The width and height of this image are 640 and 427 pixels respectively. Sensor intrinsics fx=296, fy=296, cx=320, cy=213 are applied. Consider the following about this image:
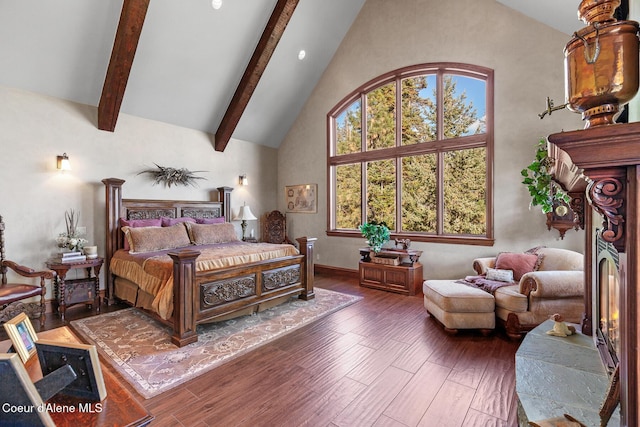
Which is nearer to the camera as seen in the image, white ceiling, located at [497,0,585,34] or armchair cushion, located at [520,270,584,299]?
armchair cushion, located at [520,270,584,299]

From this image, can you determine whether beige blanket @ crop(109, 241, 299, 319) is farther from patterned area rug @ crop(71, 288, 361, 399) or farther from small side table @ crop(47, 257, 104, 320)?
patterned area rug @ crop(71, 288, 361, 399)

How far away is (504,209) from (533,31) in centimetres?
246

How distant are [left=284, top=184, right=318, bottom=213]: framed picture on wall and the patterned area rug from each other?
276 cm

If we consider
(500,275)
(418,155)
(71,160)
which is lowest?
(500,275)

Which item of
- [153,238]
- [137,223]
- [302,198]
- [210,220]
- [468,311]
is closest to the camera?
[468,311]

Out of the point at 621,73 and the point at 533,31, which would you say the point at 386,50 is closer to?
the point at 533,31

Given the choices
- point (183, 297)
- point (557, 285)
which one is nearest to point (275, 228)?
point (183, 297)

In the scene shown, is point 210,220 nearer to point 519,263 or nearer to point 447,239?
point 447,239

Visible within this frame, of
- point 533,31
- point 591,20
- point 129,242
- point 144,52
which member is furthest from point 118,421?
point 533,31

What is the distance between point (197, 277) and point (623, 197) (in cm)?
320

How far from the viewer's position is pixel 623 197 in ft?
3.10

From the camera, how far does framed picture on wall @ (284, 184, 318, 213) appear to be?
21.4 feet

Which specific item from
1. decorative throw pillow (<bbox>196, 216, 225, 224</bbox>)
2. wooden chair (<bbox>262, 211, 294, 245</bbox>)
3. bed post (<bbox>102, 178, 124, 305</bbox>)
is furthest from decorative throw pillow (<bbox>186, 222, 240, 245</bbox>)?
wooden chair (<bbox>262, 211, 294, 245</bbox>)

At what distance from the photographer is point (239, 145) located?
6.50m
